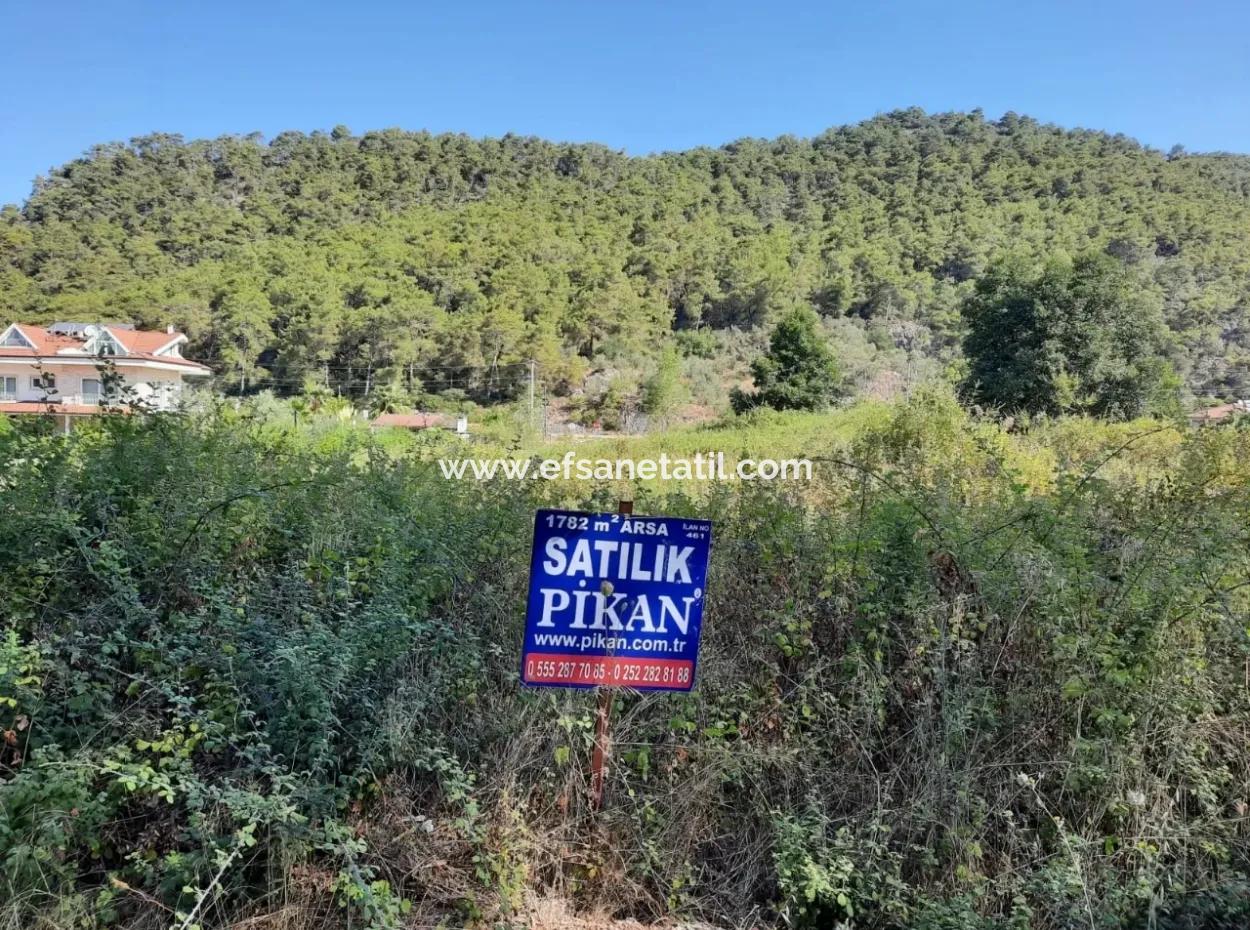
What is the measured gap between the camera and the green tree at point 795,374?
98.4ft

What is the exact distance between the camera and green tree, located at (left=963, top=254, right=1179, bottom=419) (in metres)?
20.5

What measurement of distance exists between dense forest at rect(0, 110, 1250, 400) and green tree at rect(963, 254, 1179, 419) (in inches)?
479

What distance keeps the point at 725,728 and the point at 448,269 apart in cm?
5901

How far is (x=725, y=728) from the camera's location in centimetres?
217

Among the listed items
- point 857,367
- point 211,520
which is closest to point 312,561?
point 211,520

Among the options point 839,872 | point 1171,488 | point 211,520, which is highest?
point 1171,488

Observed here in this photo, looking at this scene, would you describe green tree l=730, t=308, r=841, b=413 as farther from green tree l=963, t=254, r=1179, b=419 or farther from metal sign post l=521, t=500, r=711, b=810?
metal sign post l=521, t=500, r=711, b=810

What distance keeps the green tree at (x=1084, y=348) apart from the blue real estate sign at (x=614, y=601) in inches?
833

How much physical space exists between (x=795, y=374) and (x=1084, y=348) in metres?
11.7

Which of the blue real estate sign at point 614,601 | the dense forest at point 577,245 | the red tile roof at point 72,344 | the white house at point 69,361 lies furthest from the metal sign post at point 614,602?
the dense forest at point 577,245

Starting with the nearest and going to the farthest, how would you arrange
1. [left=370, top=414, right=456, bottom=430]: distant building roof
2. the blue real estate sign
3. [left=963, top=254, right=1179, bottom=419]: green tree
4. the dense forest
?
the blue real estate sign < [left=963, top=254, right=1179, bottom=419]: green tree < [left=370, top=414, right=456, bottom=430]: distant building roof < the dense forest

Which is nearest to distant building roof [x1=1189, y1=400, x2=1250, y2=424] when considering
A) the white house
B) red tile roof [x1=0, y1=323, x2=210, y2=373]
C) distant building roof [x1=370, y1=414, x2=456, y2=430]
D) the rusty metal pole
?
the rusty metal pole

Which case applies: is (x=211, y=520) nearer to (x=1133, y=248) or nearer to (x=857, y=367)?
(x=857, y=367)

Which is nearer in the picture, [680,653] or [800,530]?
[680,653]
